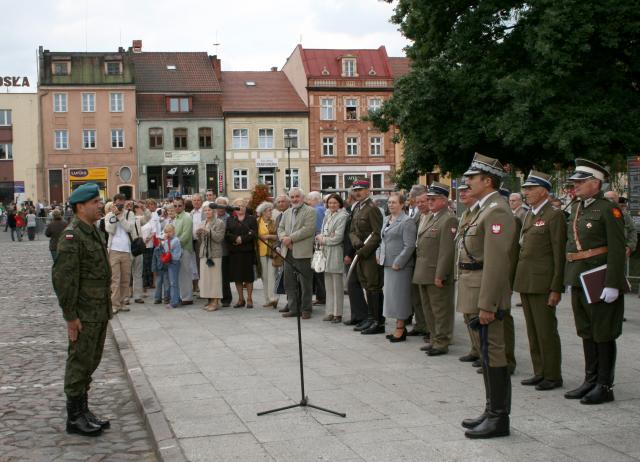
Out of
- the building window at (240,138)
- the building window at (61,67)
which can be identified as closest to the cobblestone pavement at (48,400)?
the building window at (240,138)

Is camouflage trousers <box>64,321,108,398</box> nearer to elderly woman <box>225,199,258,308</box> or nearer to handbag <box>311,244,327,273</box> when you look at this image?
handbag <box>311,244,327,273</box>

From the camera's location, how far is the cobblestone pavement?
6328 mm

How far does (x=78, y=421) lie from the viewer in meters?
6.69

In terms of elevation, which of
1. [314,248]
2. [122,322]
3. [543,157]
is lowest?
[122,322]

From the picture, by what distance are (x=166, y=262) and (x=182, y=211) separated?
115cm

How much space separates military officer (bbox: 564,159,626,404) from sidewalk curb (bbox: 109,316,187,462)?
3420 millimetres

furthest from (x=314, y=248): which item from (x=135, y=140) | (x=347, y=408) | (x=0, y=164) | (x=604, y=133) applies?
(x=0, y=164)

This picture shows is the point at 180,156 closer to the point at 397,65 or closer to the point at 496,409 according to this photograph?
the point at 397,65

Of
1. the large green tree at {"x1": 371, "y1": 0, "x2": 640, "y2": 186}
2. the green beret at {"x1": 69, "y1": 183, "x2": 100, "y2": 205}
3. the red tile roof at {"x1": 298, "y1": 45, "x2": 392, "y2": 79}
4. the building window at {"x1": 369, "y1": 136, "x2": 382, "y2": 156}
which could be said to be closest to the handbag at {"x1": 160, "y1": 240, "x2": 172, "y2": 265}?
the green beret at {"x1": 69, "y1": 183, "x2": 100, "y2": 205}

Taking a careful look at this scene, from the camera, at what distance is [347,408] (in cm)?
701

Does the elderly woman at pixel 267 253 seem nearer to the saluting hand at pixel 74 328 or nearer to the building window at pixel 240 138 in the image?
the saluting hand at pixel 74 328

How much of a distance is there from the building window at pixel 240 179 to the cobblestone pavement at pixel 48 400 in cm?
5024

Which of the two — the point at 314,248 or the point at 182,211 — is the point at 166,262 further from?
the point at 314,248

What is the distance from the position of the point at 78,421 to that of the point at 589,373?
14.2 ft
